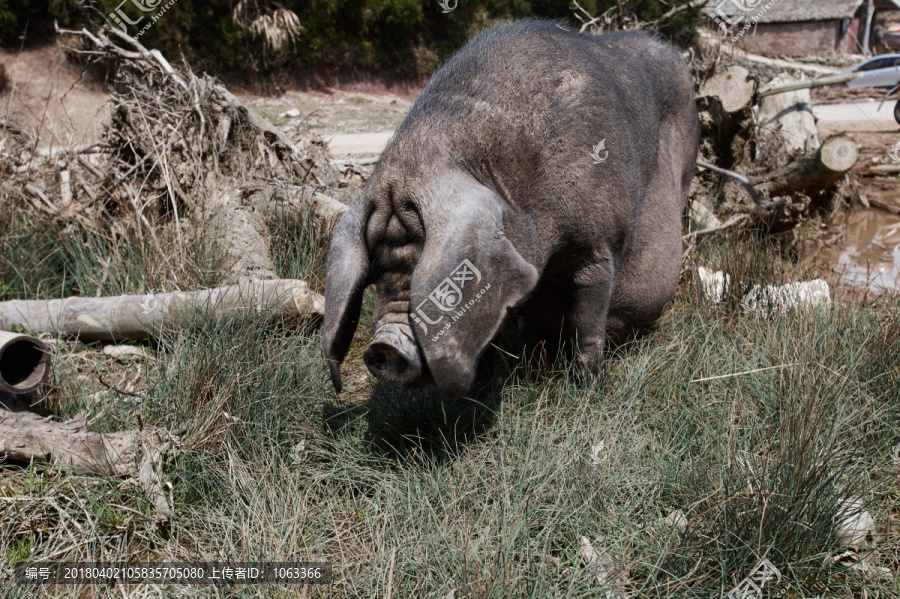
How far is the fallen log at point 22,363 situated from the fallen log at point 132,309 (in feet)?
1.55

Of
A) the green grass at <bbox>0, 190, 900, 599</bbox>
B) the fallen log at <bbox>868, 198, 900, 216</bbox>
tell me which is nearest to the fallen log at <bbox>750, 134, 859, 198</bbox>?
the green grass at <bbox>0, 190, 900, 599</bbox>

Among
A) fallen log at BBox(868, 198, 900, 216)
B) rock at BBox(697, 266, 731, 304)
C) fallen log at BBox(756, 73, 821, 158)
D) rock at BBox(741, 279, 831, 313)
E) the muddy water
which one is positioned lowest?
the muddy water

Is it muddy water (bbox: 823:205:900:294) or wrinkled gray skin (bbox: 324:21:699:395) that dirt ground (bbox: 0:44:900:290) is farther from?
wrinkled gray skin (bbox: 324:21:699:395)

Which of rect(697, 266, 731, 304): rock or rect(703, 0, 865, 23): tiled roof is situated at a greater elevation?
rect(703, 0, 865, 23): tiled roof

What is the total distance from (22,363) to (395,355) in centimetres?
237

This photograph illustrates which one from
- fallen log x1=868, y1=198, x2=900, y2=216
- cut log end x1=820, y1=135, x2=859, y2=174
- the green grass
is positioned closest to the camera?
the green grass

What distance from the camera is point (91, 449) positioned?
3193 millimetres

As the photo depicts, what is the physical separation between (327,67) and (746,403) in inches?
745

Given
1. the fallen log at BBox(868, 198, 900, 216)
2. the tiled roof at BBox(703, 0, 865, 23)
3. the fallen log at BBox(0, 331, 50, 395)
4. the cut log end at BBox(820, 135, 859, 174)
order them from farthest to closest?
the tiled roof at BBox(703, 0, 865, 23)
the fallen log at BBox(868, 198, 900, 216)
the cut log end at BBox(820, 135, 859, 174)
the fallen log at BBox(0, 331, 50, 395)

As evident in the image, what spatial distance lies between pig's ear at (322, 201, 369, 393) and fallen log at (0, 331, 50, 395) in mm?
1726

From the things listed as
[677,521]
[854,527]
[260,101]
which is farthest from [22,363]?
[260,101]

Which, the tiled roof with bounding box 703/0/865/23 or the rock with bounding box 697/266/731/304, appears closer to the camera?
the rock with bounding box 697/266/731/304

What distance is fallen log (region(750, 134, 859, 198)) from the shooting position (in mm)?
6293

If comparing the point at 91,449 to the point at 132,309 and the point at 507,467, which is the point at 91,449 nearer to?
the point at 132,309
